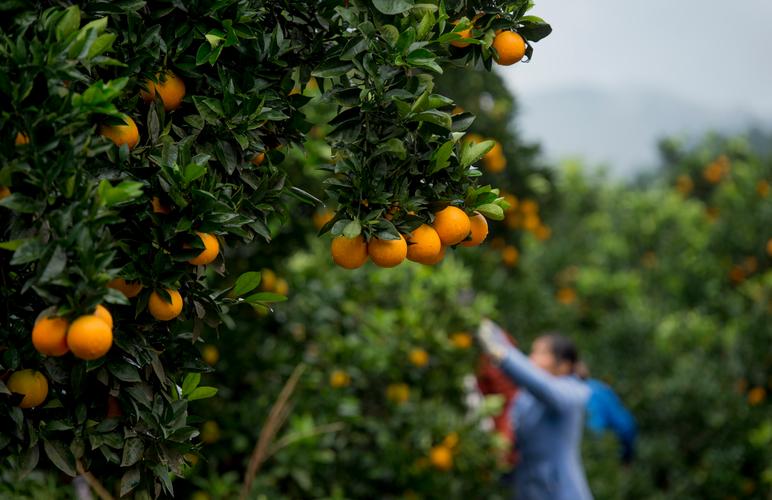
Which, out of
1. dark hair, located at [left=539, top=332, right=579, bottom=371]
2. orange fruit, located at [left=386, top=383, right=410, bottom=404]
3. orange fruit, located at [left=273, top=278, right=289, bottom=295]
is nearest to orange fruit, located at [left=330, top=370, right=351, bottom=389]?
orange fruit, located at [left=386, top=383, right=410, bottom=404]

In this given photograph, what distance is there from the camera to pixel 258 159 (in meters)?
1.49

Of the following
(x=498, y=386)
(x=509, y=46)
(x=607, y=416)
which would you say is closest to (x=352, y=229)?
(x=509, y=46)

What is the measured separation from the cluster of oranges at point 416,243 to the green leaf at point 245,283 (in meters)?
0.14

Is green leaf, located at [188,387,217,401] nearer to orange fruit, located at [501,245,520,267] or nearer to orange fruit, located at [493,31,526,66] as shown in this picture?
orange fruit, located at [493,31,526,66]

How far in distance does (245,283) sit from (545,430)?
276 cm

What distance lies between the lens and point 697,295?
787 cm

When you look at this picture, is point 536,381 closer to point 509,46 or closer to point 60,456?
point 509,46

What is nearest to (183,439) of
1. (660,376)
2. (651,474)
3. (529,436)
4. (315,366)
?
(315,366)

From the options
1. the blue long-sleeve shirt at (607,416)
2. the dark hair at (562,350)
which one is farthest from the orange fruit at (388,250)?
the blue long-sleeve shirt at (607,416)

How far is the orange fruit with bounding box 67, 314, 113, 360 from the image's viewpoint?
1.05m

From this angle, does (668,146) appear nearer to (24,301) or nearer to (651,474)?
(651,474)

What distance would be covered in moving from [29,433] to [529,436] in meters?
2.99

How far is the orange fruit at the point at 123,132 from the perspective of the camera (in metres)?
1.20

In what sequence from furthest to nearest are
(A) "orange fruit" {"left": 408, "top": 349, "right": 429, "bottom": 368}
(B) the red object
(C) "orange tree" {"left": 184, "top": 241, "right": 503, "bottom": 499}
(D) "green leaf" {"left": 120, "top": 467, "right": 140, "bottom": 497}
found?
(B) the red object → (A) "orange fruit" {"left": 408, "top": 349, "right": 429, "bottom": 368} → (C) "orange tree" {"left": 184, "top": 241, "right": 503, "bottom": 499} → (D) "green leaf" {"left": 120, "top": 467, "right": 140, "bottom": 497}
